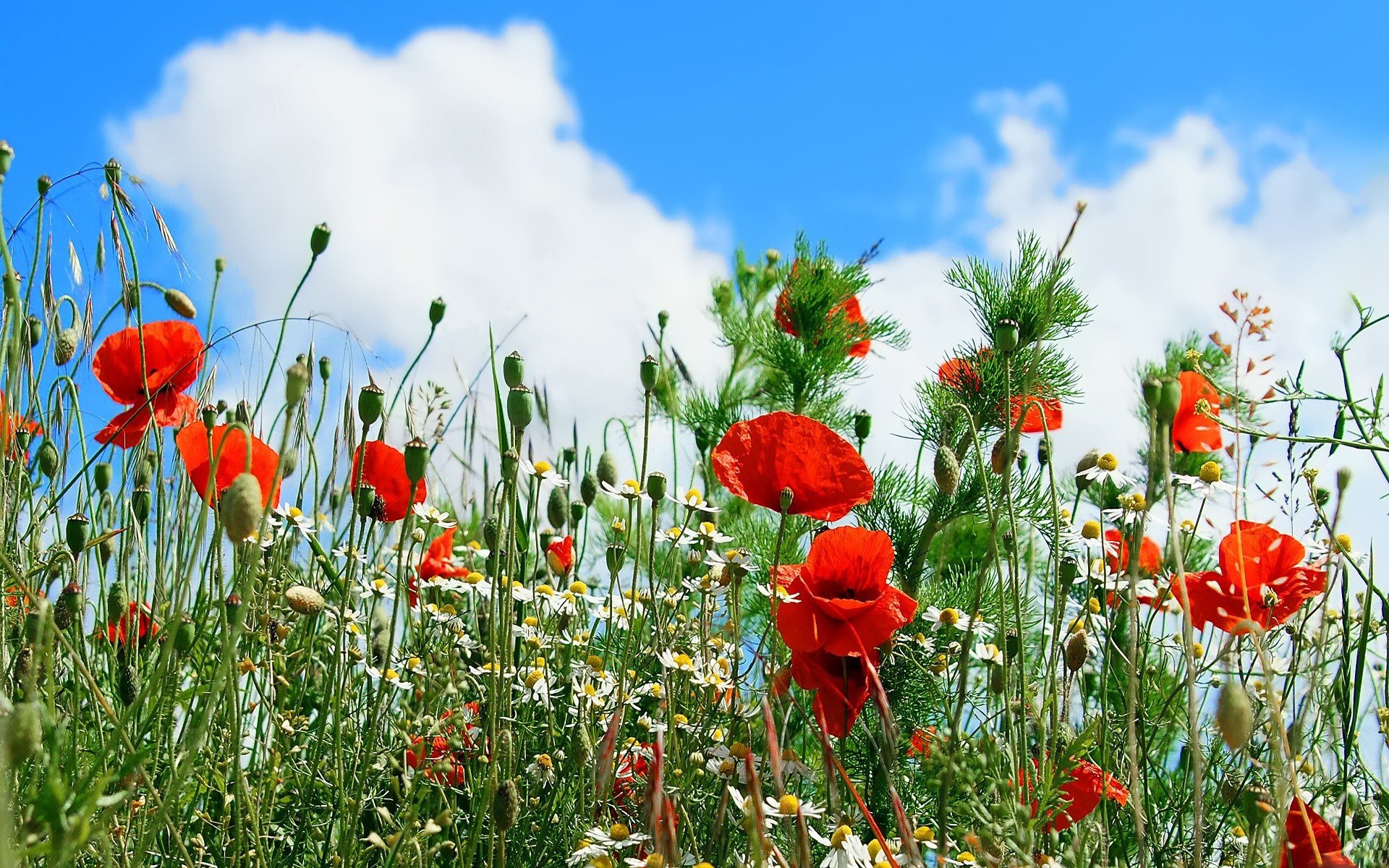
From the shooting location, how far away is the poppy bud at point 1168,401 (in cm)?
92

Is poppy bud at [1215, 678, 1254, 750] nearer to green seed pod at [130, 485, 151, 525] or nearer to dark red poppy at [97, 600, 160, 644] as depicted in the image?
dark red poppy at [97, 600, 160, 644]

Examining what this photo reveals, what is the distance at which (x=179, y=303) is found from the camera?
1471mm

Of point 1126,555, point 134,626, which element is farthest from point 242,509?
point 1126,555

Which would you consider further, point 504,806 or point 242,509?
point 504,806

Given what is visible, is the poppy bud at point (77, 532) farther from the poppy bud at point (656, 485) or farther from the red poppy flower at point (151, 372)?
the poppy bud at point (656, 485)

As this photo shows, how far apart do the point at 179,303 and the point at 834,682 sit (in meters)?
0.90

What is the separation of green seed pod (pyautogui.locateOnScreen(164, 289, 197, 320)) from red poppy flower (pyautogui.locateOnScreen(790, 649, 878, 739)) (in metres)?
0.83

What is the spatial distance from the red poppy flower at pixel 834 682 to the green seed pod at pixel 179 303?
0.83 meters

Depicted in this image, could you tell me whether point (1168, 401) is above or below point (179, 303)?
below

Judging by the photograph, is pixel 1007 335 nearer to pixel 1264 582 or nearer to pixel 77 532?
pixel 1264 582

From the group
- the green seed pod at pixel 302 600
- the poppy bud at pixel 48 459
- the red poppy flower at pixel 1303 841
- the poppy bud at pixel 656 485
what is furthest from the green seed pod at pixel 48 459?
the red poppy flower at pixel 1303 841

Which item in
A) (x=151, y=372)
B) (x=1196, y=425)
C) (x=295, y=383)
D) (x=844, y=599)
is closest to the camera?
(x=295, y=383)

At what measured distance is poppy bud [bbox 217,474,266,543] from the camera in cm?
80

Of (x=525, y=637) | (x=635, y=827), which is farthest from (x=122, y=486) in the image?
(x=635, y=827)
